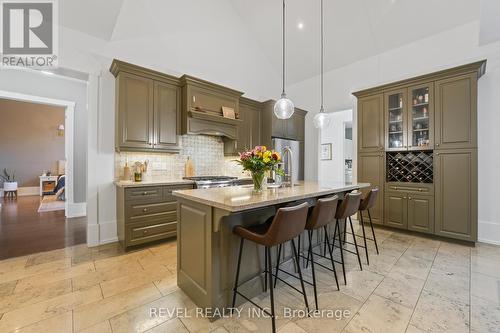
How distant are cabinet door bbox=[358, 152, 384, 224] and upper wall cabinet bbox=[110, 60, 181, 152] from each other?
3.45 metres

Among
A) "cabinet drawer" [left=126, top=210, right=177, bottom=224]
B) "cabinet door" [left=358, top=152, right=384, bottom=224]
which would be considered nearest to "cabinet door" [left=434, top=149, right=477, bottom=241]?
"cabinet door" [left=358, top=152, right=384, bottom=224]

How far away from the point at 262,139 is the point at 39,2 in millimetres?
4067

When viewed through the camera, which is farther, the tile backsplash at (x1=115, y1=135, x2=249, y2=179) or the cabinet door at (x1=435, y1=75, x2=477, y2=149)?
the tile backsplash at (x1=115, y1=135, x2=249, y2=179)

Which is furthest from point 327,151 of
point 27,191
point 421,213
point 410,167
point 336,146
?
point 27,191

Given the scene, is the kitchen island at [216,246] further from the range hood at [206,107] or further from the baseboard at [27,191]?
the baseboard at [27,191]

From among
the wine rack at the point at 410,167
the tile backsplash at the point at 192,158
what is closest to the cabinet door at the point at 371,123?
the wine rack at the point at 410,167

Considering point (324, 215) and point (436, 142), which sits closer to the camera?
point (324, 215)

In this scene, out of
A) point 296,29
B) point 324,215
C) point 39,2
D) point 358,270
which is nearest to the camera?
point 324,215

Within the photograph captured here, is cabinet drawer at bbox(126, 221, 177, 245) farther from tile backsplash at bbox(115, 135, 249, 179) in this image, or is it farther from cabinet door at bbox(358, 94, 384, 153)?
cabinet door at bbox(358, 94, 384, 153)

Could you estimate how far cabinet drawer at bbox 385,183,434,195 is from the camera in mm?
3433

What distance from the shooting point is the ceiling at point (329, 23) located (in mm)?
3074

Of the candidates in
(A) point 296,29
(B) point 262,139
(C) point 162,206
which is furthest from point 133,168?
(A) point 296,29

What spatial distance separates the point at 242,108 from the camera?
4.66 meters

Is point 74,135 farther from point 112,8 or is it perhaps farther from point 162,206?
point 162,206
